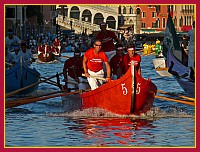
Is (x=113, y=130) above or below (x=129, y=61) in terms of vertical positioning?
below

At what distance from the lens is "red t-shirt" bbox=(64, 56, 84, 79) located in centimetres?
1466

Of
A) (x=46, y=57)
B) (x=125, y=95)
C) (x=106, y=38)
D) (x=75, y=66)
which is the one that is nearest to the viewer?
(x=125, y=95)

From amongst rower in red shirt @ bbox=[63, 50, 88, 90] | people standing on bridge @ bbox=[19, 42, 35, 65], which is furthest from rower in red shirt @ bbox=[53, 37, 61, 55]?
rower in red shirt @ bbox=[63, 50, 88, 90]

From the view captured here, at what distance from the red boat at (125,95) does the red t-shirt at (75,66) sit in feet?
3.71

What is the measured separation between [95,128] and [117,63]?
1654 millimetres

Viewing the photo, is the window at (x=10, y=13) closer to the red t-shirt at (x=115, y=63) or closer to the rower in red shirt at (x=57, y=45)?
the red t-shirt at (x=115, y=63)

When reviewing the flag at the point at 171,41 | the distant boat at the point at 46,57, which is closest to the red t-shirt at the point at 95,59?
the flag at the point at 171,41

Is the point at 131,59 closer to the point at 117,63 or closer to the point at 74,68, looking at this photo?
the point at 117,63

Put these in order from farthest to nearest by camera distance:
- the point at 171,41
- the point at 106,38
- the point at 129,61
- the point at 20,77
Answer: the point at 171,41, the point at 20,77, the point at 106,38, the point at 129,61

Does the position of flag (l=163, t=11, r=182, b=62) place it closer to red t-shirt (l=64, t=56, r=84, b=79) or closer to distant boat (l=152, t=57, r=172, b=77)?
red t-shirt (l=64, t=56, r=84, b=79)

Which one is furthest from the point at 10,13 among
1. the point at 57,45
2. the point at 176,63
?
the point at 57,45

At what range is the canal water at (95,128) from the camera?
11.4 meters

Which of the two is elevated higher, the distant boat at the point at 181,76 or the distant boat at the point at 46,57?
the distant boat at the point at 46,57

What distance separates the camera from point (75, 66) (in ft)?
48.1
